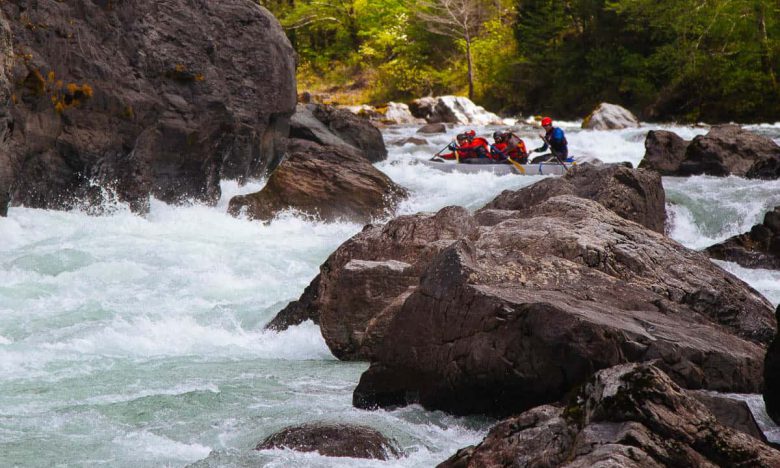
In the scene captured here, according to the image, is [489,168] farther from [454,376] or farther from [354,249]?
[454,376]

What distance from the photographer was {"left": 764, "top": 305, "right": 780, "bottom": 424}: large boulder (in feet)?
15.2

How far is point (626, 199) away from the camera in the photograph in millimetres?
9938

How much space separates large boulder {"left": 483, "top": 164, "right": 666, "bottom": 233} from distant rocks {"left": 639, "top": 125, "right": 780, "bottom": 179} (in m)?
5.56

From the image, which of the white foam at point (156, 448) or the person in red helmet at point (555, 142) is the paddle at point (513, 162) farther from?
the white foam at point (156, 448)

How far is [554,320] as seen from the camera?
4773mm

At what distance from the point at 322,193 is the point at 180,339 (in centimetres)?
601

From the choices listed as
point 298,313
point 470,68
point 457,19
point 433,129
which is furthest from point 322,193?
point 457,19

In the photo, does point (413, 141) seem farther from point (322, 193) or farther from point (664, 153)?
point (322, 193)

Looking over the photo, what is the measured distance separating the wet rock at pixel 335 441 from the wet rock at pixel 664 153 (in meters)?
12.4

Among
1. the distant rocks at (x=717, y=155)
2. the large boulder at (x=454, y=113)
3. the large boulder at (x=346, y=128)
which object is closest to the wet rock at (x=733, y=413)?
the distant rocks at (x=717, y=155)

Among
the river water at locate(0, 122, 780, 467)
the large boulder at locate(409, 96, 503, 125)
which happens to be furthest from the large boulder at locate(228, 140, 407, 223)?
the large boulder at locate(409, 96, 503, 125)

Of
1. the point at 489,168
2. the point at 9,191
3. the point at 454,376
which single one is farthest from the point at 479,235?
the point at 489,168

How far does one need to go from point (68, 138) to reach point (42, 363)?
6262 millimetres

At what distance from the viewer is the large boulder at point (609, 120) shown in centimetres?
2434
